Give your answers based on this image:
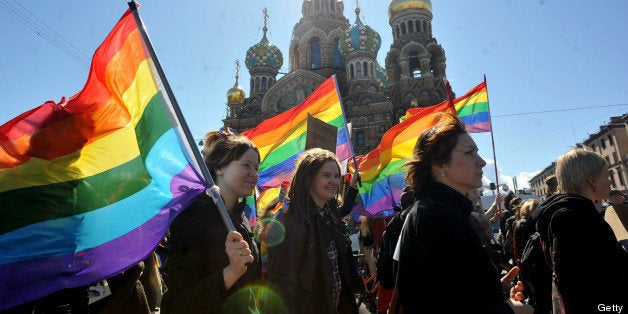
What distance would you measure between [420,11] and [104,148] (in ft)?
118

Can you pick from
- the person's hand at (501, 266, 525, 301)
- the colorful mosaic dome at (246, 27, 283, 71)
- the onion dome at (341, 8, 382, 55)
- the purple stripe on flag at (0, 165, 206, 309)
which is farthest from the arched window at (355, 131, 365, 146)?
the purple stripe on flag at (0, 165, 206, 309)

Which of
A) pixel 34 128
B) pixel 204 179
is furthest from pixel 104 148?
pixel 204 179

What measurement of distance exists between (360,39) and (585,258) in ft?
107

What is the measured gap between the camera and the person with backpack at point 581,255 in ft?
6.97

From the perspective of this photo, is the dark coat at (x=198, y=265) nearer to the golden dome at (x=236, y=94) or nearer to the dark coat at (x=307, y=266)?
the dark coat at (x=307, y=266)

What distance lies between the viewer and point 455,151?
2.18 meters

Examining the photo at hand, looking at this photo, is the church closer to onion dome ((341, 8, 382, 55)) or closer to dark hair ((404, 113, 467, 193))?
onion dome ((341, 8, 382, 55))

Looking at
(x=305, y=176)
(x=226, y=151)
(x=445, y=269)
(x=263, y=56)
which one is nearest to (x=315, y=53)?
(x=263, y=56)

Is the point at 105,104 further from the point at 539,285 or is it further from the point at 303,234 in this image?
the point at 539,285

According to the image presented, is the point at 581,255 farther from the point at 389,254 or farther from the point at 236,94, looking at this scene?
the point at 236,94

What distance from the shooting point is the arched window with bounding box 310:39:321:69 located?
3888 centimetres

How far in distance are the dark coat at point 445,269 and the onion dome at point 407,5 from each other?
35787mm

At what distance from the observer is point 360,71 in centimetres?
3219

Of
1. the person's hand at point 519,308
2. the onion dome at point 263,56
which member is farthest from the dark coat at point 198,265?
the onion dome at point 263,56
